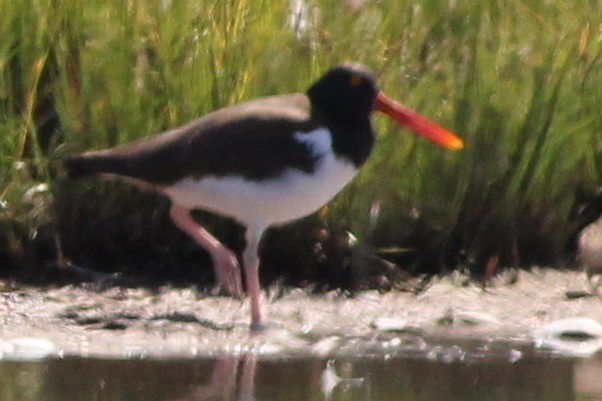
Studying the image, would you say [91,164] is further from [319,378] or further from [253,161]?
[319,378]

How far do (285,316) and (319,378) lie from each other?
106cm

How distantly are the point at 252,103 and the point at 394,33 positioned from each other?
1.22 metres

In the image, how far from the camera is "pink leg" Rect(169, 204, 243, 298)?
725cm

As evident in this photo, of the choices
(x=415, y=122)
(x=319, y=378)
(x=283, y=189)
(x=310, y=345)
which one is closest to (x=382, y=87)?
(x=415, y=122)

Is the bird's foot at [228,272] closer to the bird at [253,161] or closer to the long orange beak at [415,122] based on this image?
the bird at [253,161]

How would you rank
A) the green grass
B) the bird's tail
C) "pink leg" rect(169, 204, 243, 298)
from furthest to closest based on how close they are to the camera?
the green grass, "pink leg" rect(169, 204, 243, 298), the bird's tail

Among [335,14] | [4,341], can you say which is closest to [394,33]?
[335,14]

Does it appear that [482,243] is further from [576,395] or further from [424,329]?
[576,395]

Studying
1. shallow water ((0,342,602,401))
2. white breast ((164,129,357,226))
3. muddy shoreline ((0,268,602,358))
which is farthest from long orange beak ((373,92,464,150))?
shallow water ((0,342,602,401))

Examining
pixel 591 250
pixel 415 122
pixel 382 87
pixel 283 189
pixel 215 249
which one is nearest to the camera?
pixel 283 189

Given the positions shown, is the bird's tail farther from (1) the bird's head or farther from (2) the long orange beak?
(2) the long orange beak

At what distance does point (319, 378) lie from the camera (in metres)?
6.23

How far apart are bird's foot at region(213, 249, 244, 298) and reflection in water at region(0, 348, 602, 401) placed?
0.74 metres

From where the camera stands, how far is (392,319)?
7.24 m
